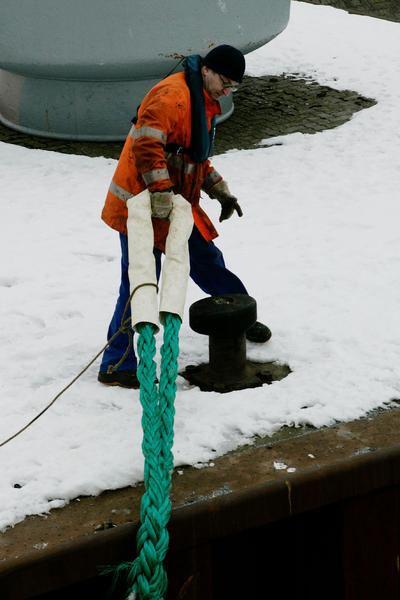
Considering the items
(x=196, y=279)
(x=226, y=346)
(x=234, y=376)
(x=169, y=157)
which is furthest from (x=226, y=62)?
(x=234, y=376)

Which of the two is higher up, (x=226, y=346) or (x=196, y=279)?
(x=196, y=279)

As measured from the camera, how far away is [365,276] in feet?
17.3

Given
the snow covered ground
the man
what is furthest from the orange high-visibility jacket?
the snow covered ground

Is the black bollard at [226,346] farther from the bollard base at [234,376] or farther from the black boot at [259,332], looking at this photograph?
the black boot at [259,332]

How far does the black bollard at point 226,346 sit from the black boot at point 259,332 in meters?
0.24

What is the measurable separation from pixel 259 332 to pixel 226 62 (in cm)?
129

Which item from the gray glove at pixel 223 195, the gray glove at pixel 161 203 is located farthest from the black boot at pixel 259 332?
the gray glove at pixel 161 203

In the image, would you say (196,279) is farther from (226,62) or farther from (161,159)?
(226,62)

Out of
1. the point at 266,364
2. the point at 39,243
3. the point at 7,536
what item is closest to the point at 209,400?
the point at 266,364

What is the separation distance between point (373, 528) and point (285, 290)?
1.71 m

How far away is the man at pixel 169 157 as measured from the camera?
3.71 metres

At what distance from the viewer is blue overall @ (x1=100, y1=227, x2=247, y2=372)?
404 cm

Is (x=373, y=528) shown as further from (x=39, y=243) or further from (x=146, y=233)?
(x=39, y=243)

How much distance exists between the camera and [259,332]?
4.52 metres
